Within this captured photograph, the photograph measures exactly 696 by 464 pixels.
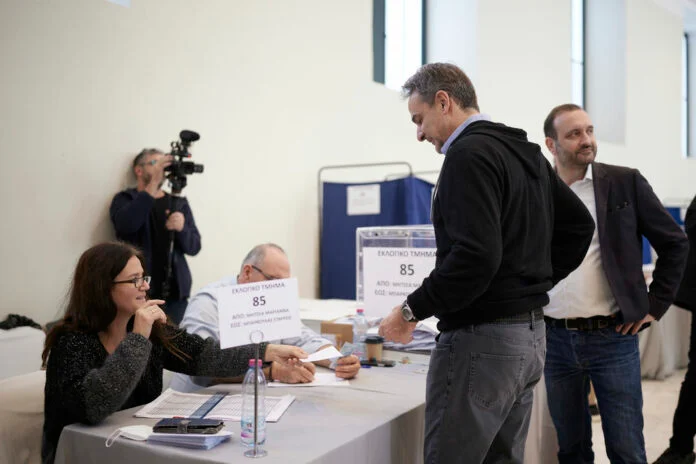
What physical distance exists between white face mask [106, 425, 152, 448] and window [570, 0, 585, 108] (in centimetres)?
809

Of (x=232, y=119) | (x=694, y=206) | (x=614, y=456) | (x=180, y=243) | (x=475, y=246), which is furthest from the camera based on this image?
(x=232, y=119)

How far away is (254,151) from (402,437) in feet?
9.46

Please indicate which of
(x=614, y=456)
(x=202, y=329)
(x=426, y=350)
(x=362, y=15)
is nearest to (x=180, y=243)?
(x=202, y=329)

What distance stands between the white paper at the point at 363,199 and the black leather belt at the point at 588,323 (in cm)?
245

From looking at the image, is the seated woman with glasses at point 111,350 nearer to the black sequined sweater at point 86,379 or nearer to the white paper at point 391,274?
the black sequined sweater at point 86,379

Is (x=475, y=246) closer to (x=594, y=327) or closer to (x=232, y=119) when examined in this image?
(x=594, y=327)

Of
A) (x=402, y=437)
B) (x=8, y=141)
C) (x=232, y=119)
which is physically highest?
(x=232, y=119)

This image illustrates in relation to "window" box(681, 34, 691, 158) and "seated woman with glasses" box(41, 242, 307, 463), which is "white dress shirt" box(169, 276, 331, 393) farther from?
"window" box(681, 34, 691, 158)

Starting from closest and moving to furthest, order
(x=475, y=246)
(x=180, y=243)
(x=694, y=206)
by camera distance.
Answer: (x=475, y=246) < (x=694, y=206) < (x=180, y=243)

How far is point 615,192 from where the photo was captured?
2.11 meters

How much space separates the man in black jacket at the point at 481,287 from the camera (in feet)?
4.50

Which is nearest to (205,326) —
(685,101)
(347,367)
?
(347,367)

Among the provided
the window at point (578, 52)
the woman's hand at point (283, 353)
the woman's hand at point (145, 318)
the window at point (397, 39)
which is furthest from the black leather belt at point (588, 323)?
the window at point (578, 52)

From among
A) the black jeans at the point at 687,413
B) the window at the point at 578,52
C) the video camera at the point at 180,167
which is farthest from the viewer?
the window at the point at 578,52
